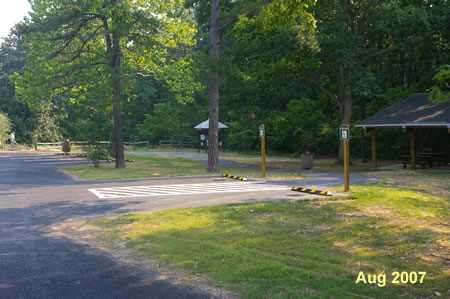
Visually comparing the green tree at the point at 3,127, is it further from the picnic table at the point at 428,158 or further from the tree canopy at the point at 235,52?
Answer: the picnic table at the point at 428,158

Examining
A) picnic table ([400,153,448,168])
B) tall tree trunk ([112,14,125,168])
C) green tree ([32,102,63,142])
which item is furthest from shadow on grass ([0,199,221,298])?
green tree ([32,102,63,142])

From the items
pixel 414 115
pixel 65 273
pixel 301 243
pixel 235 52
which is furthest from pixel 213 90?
pixel 65 273

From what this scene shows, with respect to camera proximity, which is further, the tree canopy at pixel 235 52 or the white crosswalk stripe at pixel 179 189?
the tree canopy at pixel 235 52

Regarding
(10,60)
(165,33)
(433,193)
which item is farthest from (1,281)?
(10,60)

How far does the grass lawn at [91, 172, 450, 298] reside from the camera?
505 cm

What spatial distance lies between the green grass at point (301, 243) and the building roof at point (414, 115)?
35.1 feet

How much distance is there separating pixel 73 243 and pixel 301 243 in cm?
A: 385

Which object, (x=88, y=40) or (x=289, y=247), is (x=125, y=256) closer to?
(x=289, y=247)

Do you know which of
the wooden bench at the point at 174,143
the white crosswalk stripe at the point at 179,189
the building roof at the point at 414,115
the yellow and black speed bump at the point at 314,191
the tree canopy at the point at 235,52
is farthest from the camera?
the wooden bench at the point at 174,143

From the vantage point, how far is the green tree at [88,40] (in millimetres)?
22156

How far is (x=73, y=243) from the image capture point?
7520mm

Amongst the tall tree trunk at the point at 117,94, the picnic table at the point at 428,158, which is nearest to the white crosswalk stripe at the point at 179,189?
the tall tree trunk at the point at 117,94

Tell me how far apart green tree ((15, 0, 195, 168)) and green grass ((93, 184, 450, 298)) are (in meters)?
14.4

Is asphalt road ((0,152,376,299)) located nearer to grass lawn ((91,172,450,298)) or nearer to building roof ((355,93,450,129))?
grass lawn ((91,172,450,298))
